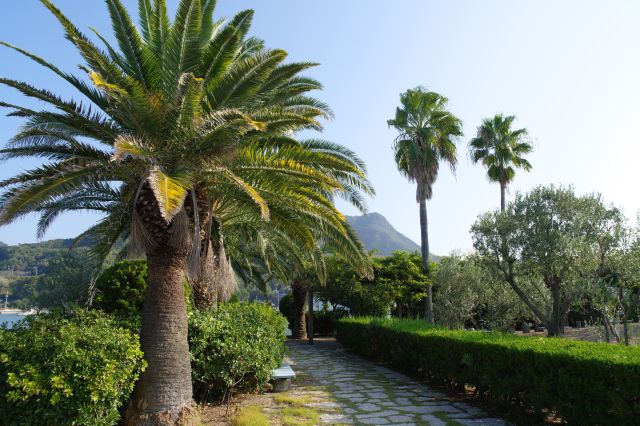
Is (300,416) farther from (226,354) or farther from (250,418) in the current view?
(226,354)

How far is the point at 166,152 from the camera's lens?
22.2 ft

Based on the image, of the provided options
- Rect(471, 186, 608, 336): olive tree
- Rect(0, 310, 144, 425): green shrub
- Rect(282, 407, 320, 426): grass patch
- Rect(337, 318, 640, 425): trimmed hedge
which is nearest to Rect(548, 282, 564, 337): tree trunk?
Rect(471, 186, 608, 336): olive tree

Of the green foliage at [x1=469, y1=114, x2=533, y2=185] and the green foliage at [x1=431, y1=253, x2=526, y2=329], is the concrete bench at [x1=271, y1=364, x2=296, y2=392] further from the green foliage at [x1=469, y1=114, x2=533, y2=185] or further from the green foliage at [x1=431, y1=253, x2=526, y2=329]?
the green foliage at [x1=469, y1=114, x2=533, y2=185]

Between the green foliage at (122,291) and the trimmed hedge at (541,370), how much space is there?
20.2 feet

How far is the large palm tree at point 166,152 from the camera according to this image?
6379mm

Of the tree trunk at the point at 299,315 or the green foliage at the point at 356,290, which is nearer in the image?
the green foliage at the point at 356,290

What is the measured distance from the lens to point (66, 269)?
39656mm

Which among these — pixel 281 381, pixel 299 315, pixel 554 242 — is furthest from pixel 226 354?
pixel 299 315

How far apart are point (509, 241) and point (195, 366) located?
29.7 feet

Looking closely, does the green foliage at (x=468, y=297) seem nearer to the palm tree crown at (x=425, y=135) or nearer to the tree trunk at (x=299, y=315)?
the palm tree crown at (x=425, y=135)

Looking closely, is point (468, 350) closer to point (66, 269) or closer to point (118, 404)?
point (118, 404)

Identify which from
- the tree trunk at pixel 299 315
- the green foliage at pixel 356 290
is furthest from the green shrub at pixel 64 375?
the tree trunk at pixel 299 315

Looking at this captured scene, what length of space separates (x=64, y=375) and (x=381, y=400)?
18.0 ft

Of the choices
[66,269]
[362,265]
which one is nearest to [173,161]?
[362,265]
